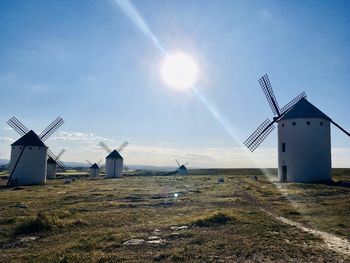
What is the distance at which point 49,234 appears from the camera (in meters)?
14.1

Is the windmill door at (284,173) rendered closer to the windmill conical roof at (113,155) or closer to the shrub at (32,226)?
the shrub at (32,226)

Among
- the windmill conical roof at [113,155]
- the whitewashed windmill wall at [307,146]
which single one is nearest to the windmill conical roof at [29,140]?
the windmill conical roof at [113,155]

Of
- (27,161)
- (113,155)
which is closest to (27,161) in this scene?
(27,161)

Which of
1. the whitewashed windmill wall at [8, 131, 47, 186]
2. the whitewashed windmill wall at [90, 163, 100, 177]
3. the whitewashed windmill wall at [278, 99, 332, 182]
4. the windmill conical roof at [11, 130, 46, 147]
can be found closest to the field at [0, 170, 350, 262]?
the whitewashed windmill wall at [278, 99, 332, 182]

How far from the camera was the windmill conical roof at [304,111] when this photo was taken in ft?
136

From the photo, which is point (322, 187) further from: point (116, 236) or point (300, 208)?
point (116, 236)

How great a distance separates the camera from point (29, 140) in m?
52.3

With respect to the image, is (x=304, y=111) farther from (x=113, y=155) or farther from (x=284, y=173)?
(x=113, y=155)

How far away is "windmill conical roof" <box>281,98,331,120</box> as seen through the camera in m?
41.4

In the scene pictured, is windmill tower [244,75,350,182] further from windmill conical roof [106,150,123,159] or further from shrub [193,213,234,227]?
windmill conical roof [106,150,123,159]

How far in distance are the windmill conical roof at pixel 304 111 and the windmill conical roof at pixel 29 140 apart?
39.0m

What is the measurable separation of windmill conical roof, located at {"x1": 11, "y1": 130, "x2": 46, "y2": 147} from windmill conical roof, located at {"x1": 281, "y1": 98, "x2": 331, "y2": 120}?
128 feet

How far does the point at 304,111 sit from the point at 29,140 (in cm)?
4269

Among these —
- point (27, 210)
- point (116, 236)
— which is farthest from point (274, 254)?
point (27, 210)
